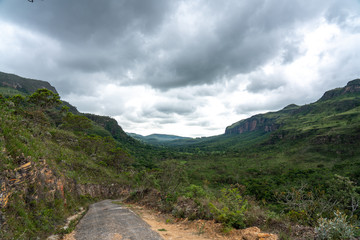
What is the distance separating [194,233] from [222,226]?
1614mm

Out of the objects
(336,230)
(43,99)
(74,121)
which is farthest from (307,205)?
(74,121)

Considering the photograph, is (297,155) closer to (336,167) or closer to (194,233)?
(336,167)

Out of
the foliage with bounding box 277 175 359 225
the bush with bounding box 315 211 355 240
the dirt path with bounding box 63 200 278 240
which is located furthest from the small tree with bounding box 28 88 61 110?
the bush with bounding box 315 211 355 240

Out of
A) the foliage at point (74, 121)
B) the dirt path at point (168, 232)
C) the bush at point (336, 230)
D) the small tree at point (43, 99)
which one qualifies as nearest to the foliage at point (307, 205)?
the bush at point (336, 230)

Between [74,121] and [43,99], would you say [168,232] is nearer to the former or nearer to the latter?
[43,99]

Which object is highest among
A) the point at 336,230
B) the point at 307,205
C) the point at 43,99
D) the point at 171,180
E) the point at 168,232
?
the point at 43,99

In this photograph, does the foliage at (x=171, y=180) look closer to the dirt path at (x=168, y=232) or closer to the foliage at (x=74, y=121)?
the dirt path at (x=168, y=232)

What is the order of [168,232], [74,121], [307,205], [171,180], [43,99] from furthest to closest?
[74,121], [43,99], [171,180], [307,205], [168,232]

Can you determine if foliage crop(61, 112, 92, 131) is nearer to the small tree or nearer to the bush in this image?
the small tree

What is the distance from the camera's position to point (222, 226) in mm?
9367

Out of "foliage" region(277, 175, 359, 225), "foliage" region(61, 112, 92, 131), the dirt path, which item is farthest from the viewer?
"foliage" region(61, 112, 92, 131)

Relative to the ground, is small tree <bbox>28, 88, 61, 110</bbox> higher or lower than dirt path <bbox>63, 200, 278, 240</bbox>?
higher

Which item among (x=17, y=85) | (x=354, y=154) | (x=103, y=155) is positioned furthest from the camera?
(x=17, y=85)

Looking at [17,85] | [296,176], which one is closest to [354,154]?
[296,176]
